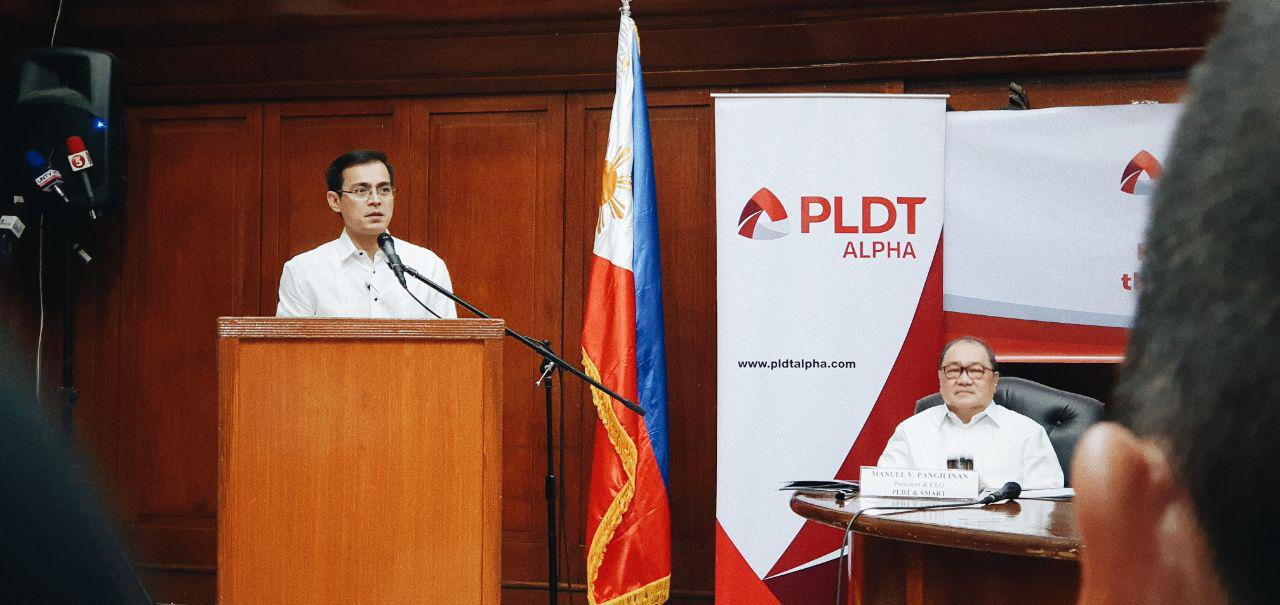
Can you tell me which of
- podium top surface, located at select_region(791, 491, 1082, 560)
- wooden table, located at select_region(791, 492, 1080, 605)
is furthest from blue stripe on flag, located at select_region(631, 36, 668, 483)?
wooden table, located at select_region(791, 492, 1080, 605)

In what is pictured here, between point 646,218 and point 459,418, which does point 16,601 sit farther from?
point 646,218

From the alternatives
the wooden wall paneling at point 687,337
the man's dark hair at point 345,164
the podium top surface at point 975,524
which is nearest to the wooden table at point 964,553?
the podium top surface at point 975,524

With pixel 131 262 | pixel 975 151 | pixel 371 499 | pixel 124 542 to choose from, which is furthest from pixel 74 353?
pixel 124 542

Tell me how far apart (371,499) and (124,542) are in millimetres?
2588

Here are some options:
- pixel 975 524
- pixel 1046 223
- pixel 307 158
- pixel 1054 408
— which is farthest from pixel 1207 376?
pixel 307 158

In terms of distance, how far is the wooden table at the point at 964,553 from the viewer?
7.38 ft

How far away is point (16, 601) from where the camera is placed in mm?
286

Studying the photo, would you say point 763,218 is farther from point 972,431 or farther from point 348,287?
point 348,287

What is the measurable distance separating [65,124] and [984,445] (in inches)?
154

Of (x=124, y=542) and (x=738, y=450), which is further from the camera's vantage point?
(x=738, y=450)

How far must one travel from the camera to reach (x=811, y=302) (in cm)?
430

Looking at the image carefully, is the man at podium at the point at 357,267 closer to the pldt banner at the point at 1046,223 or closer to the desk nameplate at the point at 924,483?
the desk nameplate at the point at 924,483

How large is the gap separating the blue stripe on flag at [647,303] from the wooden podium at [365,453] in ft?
5.08

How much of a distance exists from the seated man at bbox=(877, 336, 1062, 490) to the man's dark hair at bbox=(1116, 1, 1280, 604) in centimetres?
342
